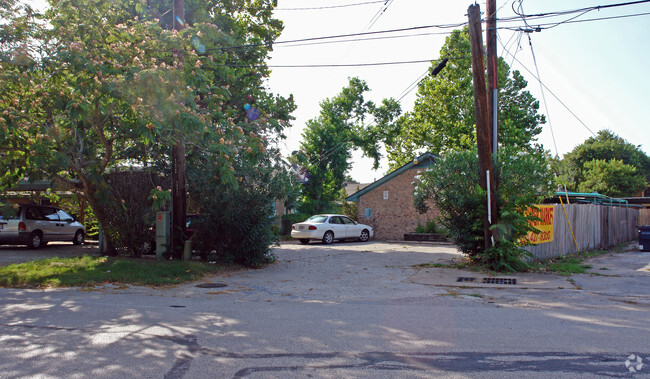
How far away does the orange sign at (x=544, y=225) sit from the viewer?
1370cm

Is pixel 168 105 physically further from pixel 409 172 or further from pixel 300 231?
pixel 409 172

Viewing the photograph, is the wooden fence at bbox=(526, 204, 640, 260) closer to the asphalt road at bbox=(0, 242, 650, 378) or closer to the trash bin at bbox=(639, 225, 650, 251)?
the trash bin at bbox=(639, 225, 650, 251)

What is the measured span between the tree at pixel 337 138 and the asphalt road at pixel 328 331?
28.4m

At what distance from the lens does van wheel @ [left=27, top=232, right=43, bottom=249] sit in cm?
1705

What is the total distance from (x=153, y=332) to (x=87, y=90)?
6545 mm

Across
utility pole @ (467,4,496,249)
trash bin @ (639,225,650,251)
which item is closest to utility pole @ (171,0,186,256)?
utility pole @ (467,4,496,249)

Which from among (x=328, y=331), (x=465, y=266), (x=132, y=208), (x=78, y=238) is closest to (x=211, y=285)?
(x=132, y=208)

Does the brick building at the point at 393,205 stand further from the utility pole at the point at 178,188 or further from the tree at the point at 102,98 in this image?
the utility pole at the point at 178,188

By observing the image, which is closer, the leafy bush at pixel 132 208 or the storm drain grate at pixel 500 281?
the storm drain grate at pixel 500 281

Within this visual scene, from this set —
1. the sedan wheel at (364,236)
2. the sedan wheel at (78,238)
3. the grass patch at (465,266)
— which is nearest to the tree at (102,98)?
the grass patch at (465,266)

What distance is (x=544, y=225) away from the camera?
47.5ft

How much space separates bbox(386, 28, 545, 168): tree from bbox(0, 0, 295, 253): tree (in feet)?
70.7

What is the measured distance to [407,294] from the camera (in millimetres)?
9234

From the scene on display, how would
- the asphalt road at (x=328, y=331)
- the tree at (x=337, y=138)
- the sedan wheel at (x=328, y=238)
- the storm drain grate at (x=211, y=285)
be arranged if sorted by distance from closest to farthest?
the asphalt road at (x=328, y=331) → the storm drain grate at (x=211, y=285) → the sedan wheel at (x=328, y=238) → the tree at (x=337, y=138)
